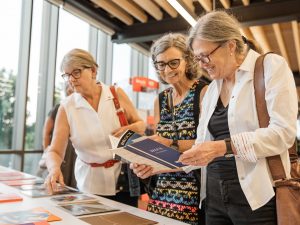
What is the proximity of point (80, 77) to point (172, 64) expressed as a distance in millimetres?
597

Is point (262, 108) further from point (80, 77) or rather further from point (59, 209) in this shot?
point (80, 77)

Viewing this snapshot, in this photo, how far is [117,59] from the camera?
7.37 metres

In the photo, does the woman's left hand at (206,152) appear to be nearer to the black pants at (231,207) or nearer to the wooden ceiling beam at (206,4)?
the black pants at (231,207)

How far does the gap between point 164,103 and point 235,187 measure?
0.71 meters

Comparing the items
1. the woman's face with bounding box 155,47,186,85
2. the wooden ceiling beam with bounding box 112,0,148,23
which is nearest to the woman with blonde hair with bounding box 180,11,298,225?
the woman's face with bounding box 155,47,186,85

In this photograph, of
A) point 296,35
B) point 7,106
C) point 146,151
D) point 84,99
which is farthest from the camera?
point 296,35

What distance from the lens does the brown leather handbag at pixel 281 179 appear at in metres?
1.24

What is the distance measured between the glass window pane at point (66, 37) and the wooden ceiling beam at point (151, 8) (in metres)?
1.21

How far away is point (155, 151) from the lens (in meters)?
1.33

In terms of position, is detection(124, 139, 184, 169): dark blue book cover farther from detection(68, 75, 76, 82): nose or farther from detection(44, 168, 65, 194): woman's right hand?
detection(68, 75, 76, 82): nose

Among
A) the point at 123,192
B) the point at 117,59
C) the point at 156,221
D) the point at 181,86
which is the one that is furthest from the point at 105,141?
the point at 117,59

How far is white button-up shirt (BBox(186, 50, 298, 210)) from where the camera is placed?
4.09 feet

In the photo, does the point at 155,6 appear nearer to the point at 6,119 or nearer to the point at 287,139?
the point at 6,119

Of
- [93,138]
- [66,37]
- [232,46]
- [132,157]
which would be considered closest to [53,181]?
[93,138]
